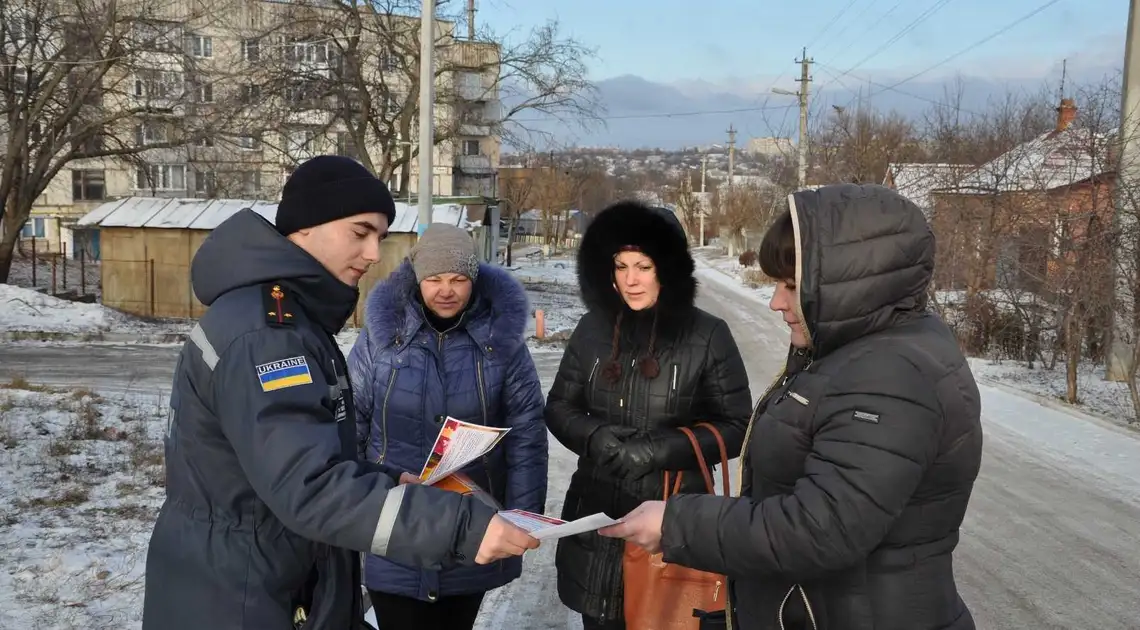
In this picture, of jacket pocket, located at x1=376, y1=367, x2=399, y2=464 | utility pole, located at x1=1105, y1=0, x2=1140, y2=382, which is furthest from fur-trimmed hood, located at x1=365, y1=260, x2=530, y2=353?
utility pole, located at x1=1105, y1=0, x2=1140, y2=382

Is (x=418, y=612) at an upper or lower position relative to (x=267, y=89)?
lower

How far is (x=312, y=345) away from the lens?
6.83ft

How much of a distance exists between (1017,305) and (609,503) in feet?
39.6

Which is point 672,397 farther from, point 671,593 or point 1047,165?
point 1047,165

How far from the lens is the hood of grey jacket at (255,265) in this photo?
2.08 meters

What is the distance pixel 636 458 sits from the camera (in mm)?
3154

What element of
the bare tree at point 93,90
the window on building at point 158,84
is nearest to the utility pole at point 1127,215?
the bare tree at point 93,90

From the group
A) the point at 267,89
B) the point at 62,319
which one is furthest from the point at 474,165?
the point at 62,319

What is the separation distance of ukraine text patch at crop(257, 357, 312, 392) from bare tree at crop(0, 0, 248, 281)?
69.2ft

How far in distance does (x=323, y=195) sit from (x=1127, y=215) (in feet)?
35.0

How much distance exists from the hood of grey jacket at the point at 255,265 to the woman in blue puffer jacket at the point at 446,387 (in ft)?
4.22

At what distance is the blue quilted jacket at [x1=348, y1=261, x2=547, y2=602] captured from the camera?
11.3 ft

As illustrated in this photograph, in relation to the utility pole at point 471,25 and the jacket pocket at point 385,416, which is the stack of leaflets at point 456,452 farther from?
the utility pole at point 471,25

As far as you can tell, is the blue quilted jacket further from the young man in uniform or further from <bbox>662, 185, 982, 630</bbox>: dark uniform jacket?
<bbox>662, 185, 982, 630</bbox>: dark uniform jacket
